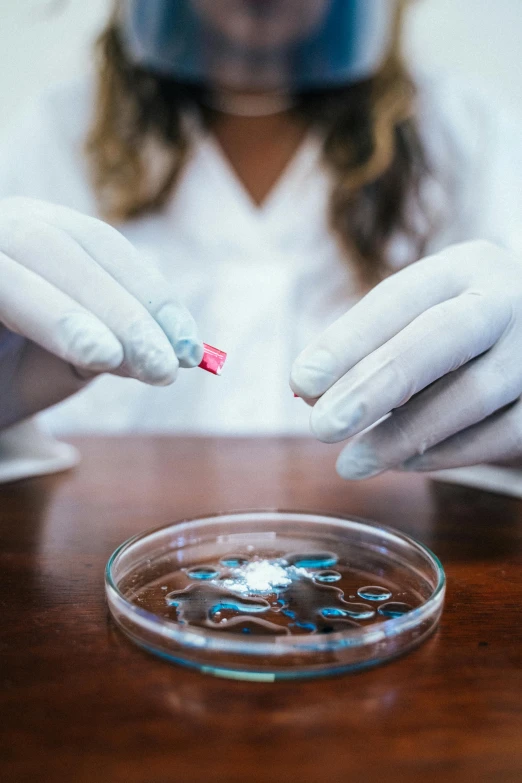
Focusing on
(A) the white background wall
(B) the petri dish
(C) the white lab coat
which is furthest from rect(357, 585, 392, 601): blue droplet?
(A) the white background wall

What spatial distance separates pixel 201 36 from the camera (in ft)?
4.09

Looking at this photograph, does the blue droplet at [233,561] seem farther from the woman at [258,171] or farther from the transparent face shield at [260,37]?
the transparent face shield at [260,37]

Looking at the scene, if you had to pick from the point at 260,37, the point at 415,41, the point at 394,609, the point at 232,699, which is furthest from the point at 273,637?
the point at 415,41

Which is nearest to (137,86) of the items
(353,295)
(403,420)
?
(353,295)

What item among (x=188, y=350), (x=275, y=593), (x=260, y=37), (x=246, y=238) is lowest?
(x=246, y=238)

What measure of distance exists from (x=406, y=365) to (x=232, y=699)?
32 cm

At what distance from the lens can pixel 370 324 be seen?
0.62 m

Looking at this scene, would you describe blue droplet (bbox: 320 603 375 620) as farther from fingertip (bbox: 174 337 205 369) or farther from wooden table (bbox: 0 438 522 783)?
fingertip (bbox: 174 337 205 369)

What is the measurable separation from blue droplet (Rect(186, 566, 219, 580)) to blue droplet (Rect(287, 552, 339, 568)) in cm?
7

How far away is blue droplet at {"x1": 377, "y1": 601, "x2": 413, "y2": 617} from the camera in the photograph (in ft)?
1.63

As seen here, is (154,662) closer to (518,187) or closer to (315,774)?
(315,774)

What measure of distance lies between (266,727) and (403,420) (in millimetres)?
369

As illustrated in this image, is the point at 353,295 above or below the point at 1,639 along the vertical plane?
below

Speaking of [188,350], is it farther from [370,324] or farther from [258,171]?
[258,171]
